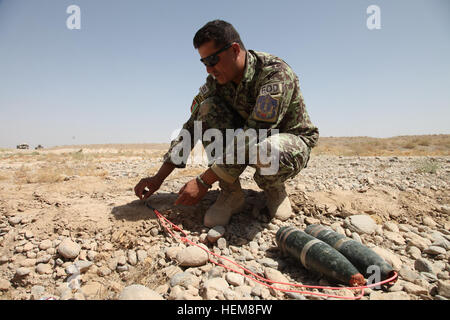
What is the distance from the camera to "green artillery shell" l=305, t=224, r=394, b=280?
1316mm

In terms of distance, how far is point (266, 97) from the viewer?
1.80 metres

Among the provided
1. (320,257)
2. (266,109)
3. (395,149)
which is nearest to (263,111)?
(266,109)

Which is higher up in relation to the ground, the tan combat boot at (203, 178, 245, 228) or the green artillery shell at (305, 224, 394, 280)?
the tan combat boot at (203, 178, 245, 228)

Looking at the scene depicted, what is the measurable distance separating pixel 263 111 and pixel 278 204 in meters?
0.85

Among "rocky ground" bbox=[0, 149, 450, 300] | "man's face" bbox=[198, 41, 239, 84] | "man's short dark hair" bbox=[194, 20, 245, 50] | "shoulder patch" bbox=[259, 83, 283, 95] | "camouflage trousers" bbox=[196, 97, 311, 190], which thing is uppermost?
"man's short dark hair" bbox=[194, 20, 245, 50]

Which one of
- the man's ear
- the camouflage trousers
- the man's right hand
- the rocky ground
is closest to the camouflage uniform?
the camouflage trousers

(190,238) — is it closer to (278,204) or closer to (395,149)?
(278,204)

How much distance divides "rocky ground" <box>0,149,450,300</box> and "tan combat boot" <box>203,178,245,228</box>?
84mm

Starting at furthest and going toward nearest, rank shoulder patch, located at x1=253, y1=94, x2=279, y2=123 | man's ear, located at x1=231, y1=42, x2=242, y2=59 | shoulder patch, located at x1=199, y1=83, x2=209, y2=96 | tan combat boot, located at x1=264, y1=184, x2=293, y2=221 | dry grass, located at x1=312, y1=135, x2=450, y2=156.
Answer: dry grass, located at x1=312, y1=135, x2=450, y2=156, shoulder patch, located at x1=199, y1=83, x2=209, y2=96, tan combat boot, located at x1=264, y1=184, x2=293, y2=221, man's ear, located at x1=231, y1=42, x2=242, y2=59, shoulder patch, located at x1=253, y1=94, x2=279, y2=123

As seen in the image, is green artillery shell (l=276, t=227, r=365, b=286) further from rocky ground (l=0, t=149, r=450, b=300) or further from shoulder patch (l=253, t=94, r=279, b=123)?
shoulder patch (l=253, t=94, r=279, b=123)

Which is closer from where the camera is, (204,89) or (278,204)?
(278,204)

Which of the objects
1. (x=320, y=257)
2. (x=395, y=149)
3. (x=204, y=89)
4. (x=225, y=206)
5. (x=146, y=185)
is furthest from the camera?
(x=395, y=149)
